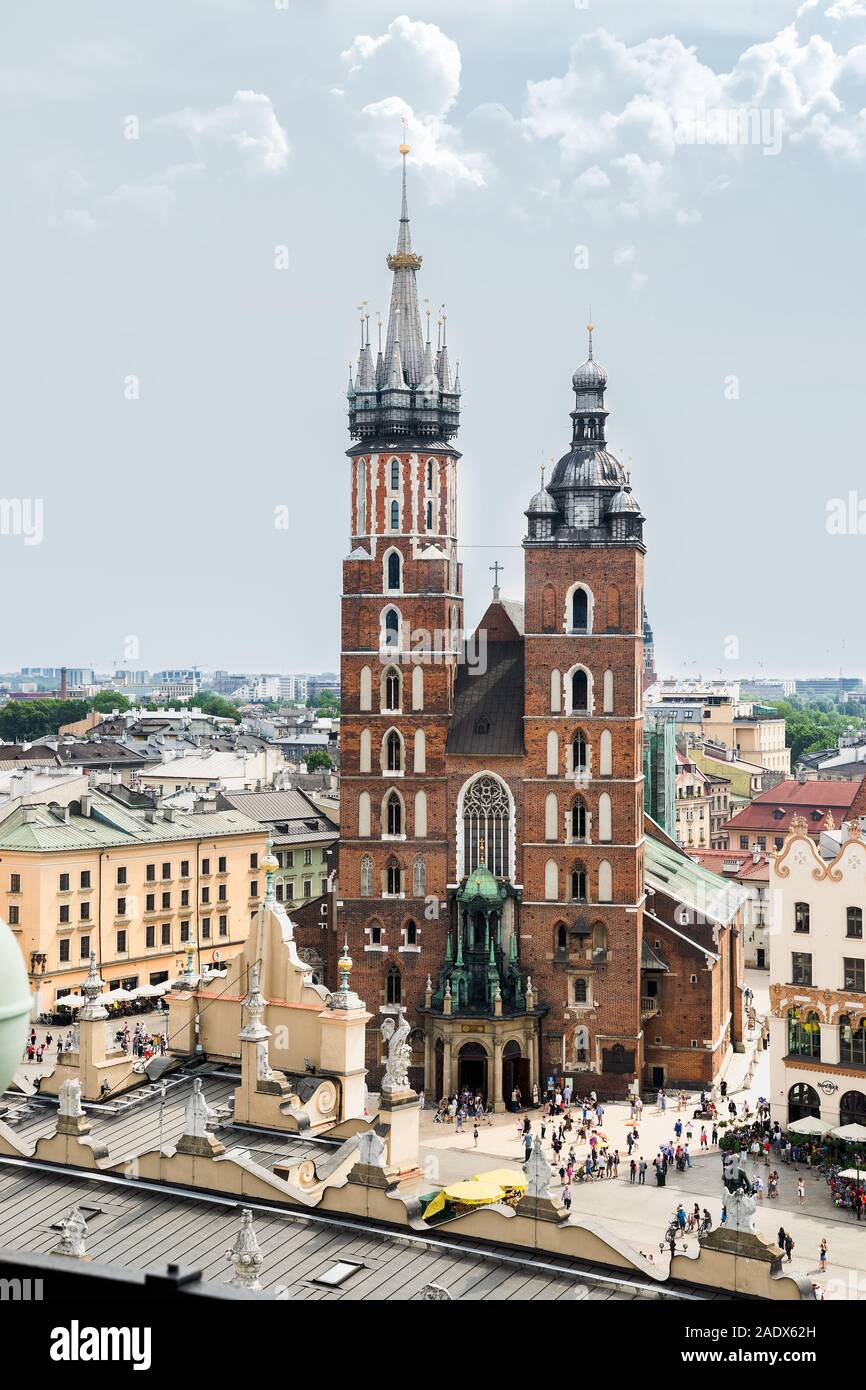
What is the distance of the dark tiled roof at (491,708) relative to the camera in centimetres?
7819

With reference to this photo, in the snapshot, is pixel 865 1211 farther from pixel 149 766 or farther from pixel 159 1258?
pixel 149 766

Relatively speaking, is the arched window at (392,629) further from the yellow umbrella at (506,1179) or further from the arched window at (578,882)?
the yellow umbrella at (506,1179)

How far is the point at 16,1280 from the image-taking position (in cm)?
926

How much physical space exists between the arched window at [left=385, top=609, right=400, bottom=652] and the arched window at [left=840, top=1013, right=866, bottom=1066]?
27600 millimetres

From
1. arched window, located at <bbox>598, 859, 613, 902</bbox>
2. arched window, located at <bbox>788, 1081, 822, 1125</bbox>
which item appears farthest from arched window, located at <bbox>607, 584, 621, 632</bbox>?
arched window, located at <bbox>788, 1081, 822, 1125</bbox>

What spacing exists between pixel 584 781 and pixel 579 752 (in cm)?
139

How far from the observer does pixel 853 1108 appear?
63.9 meters

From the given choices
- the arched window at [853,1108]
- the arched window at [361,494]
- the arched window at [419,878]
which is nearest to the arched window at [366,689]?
the arched window at [361,494]

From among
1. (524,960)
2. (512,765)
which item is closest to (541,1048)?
(524,960)

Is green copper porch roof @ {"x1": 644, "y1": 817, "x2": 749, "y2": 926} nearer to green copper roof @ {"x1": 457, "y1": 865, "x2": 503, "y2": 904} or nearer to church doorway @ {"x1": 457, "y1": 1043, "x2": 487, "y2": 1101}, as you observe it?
green copper roof @ {"x1": 457, "y1": 865, "x2": 503, "y2": 904}

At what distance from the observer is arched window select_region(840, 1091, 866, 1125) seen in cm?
6375

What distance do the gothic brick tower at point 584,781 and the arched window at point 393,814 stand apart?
611 centimetres
